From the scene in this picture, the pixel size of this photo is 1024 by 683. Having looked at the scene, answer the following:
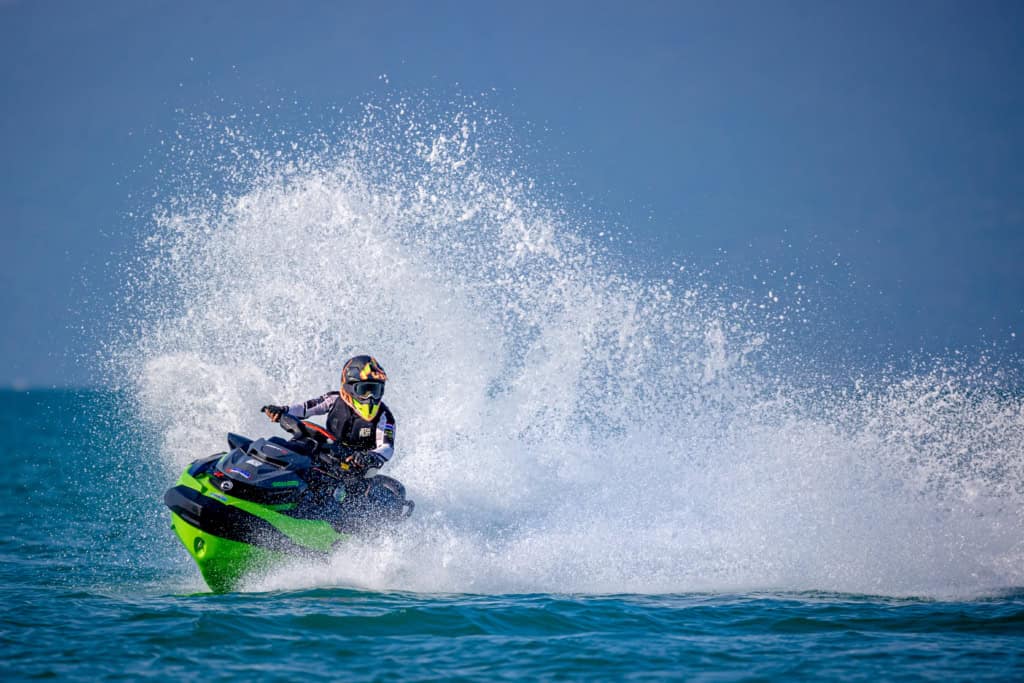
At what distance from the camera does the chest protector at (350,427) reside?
9445mm

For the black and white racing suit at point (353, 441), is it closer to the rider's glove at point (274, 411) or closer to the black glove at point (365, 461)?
the black glove at point (365, 461)

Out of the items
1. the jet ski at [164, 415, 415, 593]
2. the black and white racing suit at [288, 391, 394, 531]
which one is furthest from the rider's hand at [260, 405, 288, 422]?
the jet ski at [164, 415, 415, 593]

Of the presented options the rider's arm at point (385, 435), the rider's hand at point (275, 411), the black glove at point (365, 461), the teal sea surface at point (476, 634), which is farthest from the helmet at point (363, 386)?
the teal sea surface at point (476, 634)

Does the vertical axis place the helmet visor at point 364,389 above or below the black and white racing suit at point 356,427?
above

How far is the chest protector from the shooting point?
31.0 ft

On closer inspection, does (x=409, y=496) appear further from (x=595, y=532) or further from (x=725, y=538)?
(x=725, y=538)

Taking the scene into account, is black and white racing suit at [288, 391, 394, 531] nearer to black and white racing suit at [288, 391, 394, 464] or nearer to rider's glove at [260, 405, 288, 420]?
black and white racing suit at [288, 391, 394, 464]

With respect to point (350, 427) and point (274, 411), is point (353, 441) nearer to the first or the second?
point (350, 427)

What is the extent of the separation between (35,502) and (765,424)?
1200 centimetres

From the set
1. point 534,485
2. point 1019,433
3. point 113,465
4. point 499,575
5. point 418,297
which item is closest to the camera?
point 499,575

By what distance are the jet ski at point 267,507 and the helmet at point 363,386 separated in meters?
0.64

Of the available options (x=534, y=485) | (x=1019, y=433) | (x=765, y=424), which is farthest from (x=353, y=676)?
(x=1019, y=433)

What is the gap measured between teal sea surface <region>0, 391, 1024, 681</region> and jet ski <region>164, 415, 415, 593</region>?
0.38 meters

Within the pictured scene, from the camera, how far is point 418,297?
15391 mm
